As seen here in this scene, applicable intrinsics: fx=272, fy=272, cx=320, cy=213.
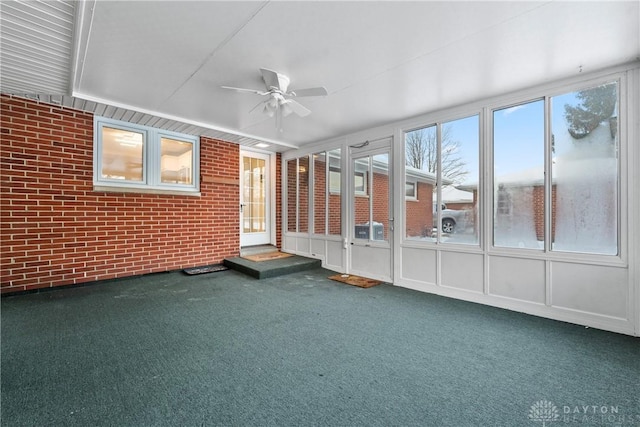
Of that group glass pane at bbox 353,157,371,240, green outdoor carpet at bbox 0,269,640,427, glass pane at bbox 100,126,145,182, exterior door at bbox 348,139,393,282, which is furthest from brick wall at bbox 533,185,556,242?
glass pane at bbox 100,126,145,182

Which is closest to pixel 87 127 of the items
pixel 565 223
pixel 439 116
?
pixel 439 116

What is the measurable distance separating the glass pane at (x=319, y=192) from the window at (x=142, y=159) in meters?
2.34

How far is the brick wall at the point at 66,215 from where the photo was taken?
351cm

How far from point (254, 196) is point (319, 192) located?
1.61 meters

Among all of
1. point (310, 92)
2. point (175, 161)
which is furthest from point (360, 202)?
point (175, 161)

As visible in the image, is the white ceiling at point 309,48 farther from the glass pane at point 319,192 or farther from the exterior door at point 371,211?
the glass pane at point 319,192

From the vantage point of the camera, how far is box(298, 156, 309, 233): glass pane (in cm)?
599

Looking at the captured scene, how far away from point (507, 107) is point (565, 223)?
60.0 inches

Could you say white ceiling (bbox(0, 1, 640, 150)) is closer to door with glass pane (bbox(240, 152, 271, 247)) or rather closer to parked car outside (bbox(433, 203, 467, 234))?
parked car outside (bbox(433, 203, 467, 234))

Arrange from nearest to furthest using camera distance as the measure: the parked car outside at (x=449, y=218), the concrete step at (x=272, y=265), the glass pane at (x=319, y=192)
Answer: the parked car outside at (x=449, y=218) < the concrete step at (x=272, y=265) < the glass pane at (x=319, y=192)

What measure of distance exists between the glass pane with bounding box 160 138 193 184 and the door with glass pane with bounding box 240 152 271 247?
1179mm

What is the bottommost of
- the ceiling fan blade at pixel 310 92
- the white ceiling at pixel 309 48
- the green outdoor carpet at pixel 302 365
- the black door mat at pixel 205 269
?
the green outdoor carpet at pixel 302 365

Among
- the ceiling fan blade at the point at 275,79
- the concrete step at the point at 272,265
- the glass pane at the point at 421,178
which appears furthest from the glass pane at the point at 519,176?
the concrete step at the point at 272,265

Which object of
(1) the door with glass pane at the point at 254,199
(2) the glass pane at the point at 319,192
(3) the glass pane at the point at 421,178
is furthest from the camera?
(1) the door with glass pane at the point at 254,199
